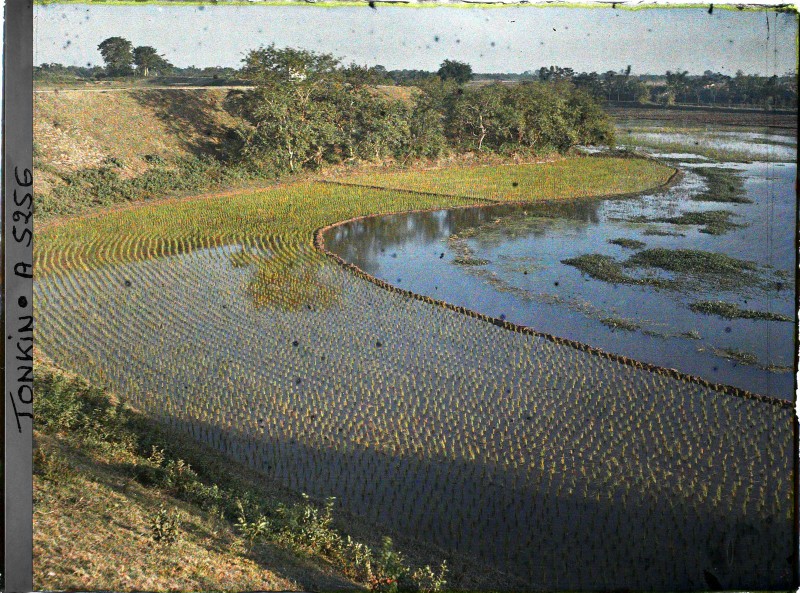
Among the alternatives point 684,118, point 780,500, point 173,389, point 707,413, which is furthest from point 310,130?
point 780,500

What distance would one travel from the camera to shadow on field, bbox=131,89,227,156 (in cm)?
2323

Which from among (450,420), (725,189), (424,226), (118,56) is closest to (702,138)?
(725,189)

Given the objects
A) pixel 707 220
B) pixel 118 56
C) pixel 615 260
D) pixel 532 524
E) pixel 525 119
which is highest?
pixel 118 56

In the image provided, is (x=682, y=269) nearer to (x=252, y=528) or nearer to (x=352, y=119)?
(x=352, y=119)

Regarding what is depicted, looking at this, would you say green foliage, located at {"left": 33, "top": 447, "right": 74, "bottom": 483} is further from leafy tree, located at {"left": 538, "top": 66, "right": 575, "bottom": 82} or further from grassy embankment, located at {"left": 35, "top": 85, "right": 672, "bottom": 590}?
leafy tree, located at {"left": 538, "top": 66, "right": 575, "bottom": 82}

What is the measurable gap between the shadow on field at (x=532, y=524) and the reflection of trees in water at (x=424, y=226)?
26.3 ft

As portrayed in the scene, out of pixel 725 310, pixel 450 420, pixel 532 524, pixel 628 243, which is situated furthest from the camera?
pixel 628 243

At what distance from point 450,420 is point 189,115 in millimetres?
19217

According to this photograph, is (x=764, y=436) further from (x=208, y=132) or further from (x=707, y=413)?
(x=208, y=132)

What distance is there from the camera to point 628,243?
16.1 meters

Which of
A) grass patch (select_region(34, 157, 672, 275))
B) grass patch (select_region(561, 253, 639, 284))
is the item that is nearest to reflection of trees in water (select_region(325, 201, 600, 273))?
grass patch (select_region(34, 157, 672, 275))

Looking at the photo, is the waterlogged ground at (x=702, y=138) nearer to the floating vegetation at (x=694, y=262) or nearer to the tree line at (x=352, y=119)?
the floating vegetation at (x=694, y=262)

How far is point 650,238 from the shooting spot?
1650 centimetres

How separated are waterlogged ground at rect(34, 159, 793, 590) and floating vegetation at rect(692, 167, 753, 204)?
30.3ft
